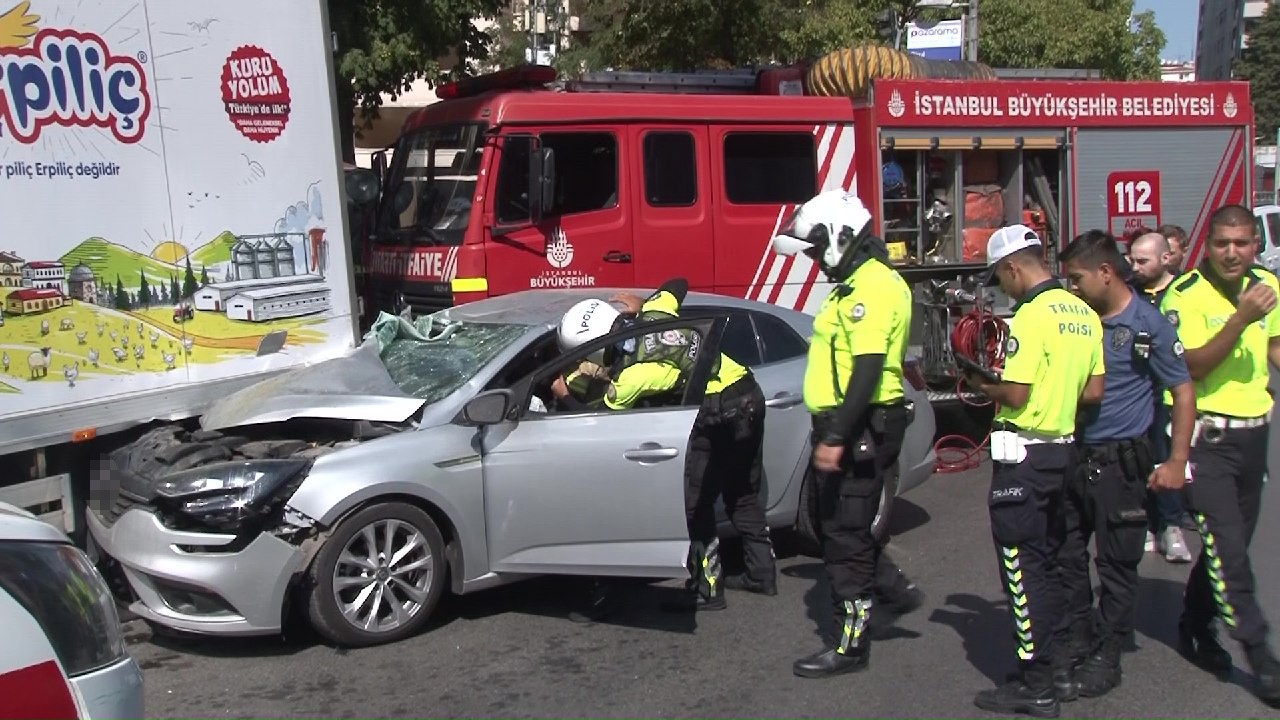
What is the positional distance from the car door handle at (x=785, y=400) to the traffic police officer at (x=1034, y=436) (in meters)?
1.93

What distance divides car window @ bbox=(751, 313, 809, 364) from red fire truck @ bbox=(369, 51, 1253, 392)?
220 cm

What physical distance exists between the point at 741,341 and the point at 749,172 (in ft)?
10.1

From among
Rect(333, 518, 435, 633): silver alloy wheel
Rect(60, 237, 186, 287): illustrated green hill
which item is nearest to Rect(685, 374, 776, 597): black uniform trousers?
Rect(333, 518, 435, 633): silver alloy wheel

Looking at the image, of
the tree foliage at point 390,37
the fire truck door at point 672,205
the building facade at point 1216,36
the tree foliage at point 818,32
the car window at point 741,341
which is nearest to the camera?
the car window at point 741,341

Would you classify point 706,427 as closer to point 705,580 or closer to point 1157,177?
point 705,580

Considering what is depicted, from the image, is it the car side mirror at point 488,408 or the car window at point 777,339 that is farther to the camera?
the car window at point 777,339

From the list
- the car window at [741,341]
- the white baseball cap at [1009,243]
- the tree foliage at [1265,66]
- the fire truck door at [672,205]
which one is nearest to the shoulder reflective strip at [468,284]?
the fire truck door at [672,205]

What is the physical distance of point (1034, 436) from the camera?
448cm

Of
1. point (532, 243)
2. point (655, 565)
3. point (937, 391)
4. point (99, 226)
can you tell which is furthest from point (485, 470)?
point (937, 391)

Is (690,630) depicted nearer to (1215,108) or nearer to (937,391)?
(937,391)

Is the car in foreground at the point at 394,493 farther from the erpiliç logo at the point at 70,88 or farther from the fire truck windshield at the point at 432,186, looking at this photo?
the fire truck windshield at the point at 432,186

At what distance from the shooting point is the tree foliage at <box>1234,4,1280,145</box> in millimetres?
54469

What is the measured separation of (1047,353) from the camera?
4434 mm

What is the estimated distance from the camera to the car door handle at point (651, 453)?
559cm
